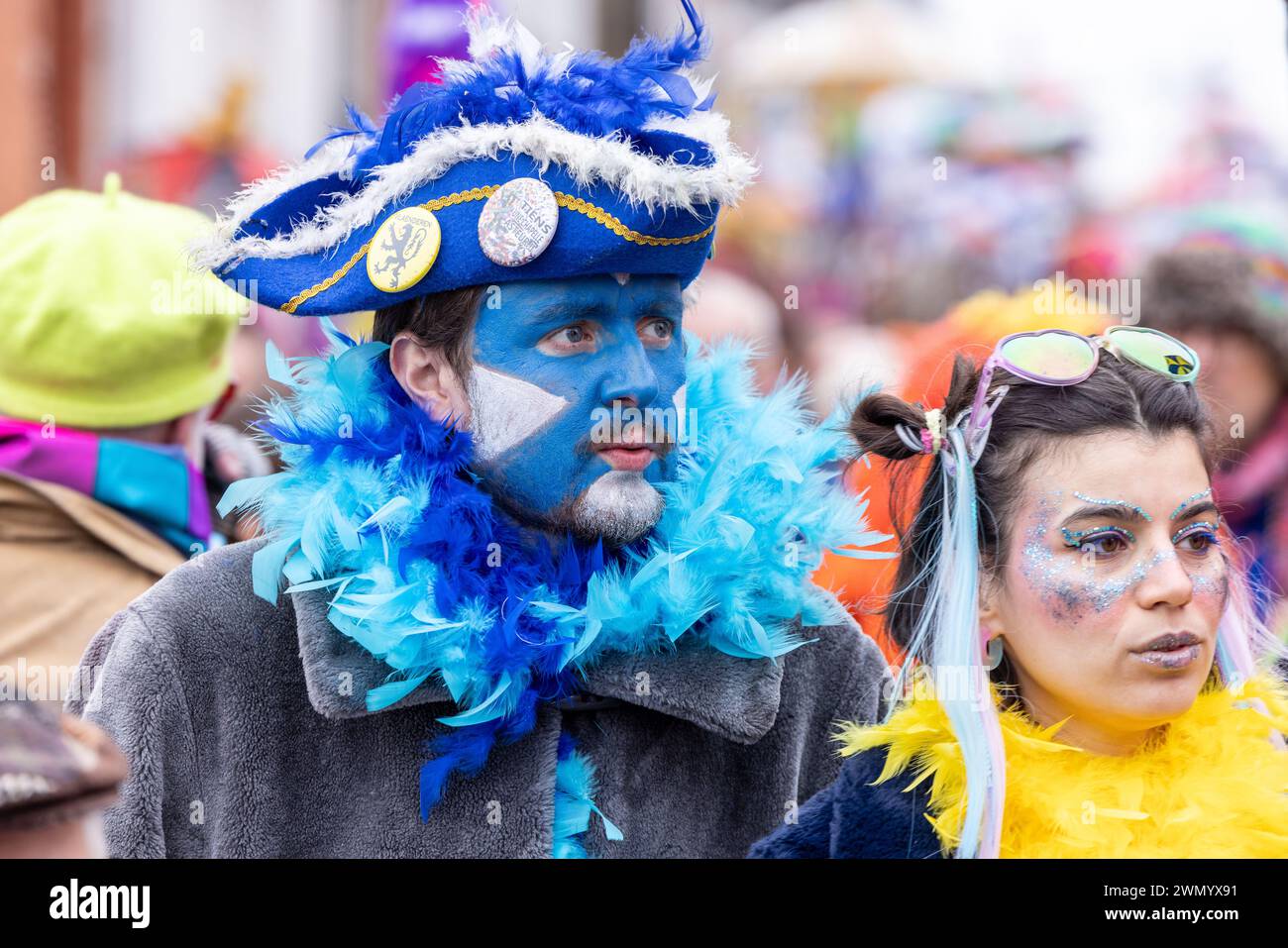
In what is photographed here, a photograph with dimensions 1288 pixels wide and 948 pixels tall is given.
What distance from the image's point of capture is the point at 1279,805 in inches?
89.6

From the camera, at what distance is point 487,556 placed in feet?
8.63

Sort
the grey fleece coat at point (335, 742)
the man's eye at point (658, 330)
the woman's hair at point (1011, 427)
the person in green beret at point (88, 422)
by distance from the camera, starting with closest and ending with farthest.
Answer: the woman's hair at point (1011, 427), the grey fleece coat at point (335, 742), the man's eye at point (658, 330), the person in green beret at point (88, 422)

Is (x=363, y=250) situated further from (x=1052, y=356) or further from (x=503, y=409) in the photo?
(x=1052, y=356)

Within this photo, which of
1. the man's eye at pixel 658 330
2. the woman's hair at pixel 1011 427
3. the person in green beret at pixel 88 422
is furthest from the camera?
the person in green beret at pixel 88 422

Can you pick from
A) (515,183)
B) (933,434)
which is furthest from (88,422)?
(933,434)

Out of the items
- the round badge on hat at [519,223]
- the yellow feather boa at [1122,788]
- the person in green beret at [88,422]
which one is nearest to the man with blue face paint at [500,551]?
the round badge on hat at [519,223]

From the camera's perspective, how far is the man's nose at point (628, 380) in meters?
2.57

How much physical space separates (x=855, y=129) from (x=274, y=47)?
11.3 feet

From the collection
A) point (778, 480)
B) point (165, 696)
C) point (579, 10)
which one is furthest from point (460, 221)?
point (579, 10)

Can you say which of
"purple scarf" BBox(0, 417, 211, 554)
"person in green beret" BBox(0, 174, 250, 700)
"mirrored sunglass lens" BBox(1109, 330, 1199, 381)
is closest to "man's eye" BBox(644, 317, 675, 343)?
"mirrored sunglass lens" BBox(1109, 330, 1199, 381)

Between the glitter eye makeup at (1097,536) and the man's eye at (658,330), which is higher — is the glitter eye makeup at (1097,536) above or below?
below

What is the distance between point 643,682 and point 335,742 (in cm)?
47

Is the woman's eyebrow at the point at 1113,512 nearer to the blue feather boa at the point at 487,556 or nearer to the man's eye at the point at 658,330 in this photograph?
the blue feather boa at the point at 487,556

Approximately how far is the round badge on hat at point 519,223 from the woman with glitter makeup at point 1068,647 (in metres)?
0.56
